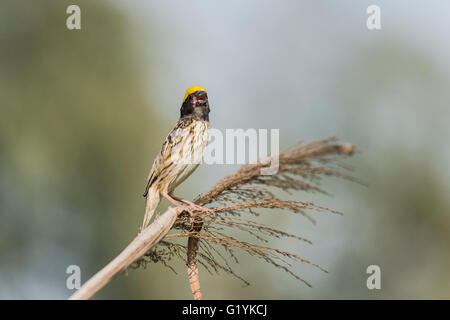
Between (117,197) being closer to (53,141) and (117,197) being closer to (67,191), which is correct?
(67,191)

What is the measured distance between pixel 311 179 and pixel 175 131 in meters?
2.68

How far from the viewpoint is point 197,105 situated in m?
5.12

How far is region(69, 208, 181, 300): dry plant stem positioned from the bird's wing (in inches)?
72.2

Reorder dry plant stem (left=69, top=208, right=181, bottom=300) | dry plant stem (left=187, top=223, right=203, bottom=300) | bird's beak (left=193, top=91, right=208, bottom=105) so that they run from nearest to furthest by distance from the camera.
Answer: dry plant stem (left=69, top=208, right=181, bottom=300)
dry plant stem (left=187, top=223, right=203, bottom=300)
bird's beak (left=193, top=91, right=208, bottom=105)

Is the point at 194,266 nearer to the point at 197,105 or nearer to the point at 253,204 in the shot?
the point at 253,204

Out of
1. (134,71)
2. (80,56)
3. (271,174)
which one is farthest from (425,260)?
(271,174)

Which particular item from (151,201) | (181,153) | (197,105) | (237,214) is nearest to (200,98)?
(197,105)

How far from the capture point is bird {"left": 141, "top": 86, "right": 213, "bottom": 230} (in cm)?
493

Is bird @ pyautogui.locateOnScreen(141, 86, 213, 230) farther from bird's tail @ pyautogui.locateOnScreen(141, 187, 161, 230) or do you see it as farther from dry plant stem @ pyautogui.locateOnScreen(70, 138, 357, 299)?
dry plant stem @ pyautogui.locateOnScreen(70, 138, 357, 299)

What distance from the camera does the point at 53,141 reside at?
11336 millimetres

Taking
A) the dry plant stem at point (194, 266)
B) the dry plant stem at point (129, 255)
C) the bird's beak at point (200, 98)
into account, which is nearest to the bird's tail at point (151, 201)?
the bird's beak at point (200, 98)

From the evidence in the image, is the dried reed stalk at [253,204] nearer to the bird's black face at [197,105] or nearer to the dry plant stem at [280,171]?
the dry plant stem at [280,171]

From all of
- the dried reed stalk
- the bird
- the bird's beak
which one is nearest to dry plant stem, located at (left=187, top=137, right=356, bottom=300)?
the dried reed stalk

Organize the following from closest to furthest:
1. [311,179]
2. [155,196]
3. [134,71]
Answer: [311,179], [155,196], [134,71]
